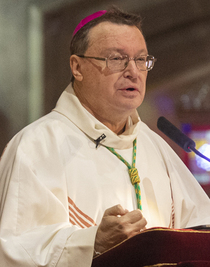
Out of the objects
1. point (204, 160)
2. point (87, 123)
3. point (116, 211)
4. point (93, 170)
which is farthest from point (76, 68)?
point (204, 160)

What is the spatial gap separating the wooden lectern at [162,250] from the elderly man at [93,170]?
0.11m

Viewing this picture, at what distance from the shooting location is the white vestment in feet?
4.98

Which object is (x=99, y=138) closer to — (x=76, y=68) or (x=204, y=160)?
(x=76, y=68)

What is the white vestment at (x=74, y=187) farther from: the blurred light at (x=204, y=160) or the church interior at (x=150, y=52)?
the blurred light at (x=204, y=160)

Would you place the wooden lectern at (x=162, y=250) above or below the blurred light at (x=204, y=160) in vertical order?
below

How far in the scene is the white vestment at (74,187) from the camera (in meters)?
1.52

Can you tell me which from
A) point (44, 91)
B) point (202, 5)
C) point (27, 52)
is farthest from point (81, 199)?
point (202, 5)

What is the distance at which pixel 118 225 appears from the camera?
140cm

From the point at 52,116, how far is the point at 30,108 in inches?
27.3

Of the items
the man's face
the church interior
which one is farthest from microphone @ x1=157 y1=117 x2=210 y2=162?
the church interior

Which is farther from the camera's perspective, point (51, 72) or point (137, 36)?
point (51, 72)

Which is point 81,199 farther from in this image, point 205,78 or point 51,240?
point 205,78

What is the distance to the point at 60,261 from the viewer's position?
1487mm

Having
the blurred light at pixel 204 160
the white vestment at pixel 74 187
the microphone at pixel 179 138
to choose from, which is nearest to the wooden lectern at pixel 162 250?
the white vestment at pixel 74 187
